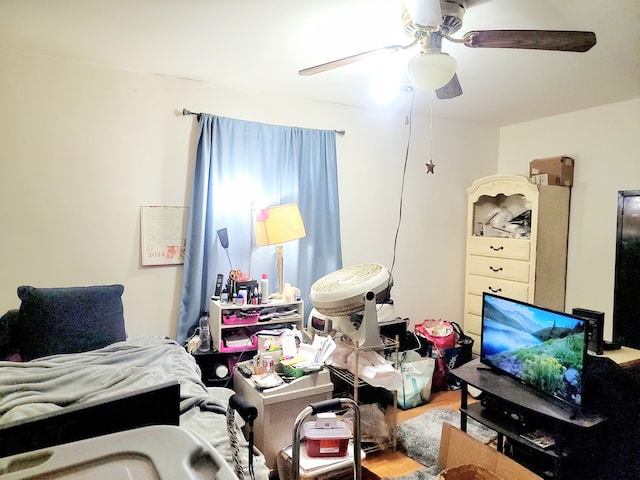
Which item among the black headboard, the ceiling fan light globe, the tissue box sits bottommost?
the black headboard

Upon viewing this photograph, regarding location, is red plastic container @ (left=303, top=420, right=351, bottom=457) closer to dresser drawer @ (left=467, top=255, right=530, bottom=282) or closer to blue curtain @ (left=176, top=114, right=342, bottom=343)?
blue curtain @ (left=176, top=114, right=342, bottom=343)

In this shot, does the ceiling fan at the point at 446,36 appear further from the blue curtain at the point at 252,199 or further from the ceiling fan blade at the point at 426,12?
Result: the blue curtain at the point at 252,199

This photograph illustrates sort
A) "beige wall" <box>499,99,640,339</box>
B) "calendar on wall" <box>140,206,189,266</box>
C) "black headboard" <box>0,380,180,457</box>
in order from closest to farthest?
"black headboard" <box>0,380,180,457</box>, "calendar on wall" <box>140,206,189,266</box>, "beige wall" <box>499,99,640,339</box>

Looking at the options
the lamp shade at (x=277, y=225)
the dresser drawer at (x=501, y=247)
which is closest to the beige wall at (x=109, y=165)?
the lamp shade at (x=277, y=225)

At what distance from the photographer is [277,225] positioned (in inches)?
108

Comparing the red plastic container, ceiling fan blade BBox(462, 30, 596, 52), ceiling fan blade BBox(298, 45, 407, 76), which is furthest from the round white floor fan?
ceiling fan blade BBox(462, 30, 596, 52)

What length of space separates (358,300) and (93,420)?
5.02 ft

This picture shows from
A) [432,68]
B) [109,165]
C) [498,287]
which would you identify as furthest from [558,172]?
[109,165]

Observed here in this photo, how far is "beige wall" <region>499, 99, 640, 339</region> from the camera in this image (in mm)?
3105

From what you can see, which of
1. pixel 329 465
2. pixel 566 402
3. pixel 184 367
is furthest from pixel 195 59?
pixel 566 402

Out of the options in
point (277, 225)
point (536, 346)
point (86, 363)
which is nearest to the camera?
point (86, 363)

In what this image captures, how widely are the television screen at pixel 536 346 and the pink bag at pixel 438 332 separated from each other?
0.95 meters

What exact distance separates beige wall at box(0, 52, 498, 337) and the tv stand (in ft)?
5.18

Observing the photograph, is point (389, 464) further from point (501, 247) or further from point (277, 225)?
point (501, 247)
